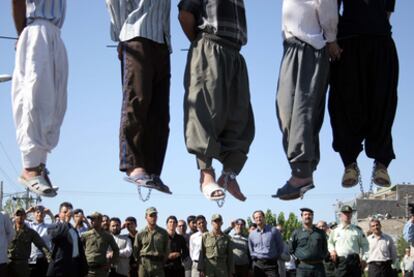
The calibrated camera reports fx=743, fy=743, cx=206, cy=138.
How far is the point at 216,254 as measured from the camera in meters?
15.1

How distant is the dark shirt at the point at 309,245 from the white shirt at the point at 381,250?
191 cm

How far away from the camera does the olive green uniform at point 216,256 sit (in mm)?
15180

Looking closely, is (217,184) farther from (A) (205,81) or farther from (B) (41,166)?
(B) (41,166)

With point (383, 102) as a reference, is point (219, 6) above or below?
above

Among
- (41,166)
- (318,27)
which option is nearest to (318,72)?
(318,27)

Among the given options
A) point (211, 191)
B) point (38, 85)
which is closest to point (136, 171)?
point (211, 191)

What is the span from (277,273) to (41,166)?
10.4 m

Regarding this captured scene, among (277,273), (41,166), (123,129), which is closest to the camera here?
(41,166)

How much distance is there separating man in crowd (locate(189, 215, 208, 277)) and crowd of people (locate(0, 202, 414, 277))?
2 centimetres

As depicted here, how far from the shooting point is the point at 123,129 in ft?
20.2

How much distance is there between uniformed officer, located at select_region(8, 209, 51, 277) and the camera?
13562 mm

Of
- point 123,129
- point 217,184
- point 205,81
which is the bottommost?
point 217,184

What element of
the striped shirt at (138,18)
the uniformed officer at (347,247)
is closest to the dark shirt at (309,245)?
the uniformed officer at (347,247)

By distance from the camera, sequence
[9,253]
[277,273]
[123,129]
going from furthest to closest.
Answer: [277,273]
[9,253]
[123,129]
